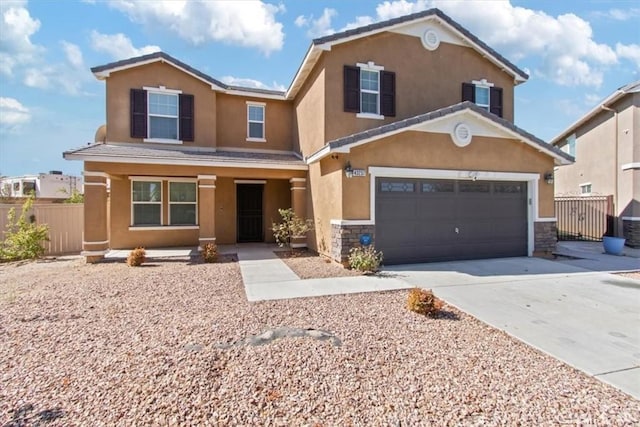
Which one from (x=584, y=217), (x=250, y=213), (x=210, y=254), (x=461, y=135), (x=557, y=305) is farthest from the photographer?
(x=584, y=217)

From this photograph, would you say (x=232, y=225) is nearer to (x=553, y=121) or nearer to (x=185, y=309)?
(x=185, y=309)

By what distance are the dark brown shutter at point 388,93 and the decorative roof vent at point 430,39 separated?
6.12 feet

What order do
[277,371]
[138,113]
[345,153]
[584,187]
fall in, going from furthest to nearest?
[584,187] < [138,113] < [345,153] < [277,371]

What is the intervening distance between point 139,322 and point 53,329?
1195mm

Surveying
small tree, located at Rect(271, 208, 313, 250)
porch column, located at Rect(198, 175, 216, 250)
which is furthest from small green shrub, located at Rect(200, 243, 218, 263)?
small tree, located at Rect(271, 208, 313, 250)

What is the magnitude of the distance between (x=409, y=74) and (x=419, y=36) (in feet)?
4.89

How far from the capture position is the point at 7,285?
311 inches

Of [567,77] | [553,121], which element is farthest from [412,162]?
[553,121]

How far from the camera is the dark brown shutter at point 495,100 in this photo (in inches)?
523

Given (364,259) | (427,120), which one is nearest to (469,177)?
(427,120)

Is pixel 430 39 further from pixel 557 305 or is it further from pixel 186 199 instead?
pixel 186 199

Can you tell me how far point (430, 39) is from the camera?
40.2 ft

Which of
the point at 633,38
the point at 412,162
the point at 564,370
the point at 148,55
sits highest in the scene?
the point at 148,55

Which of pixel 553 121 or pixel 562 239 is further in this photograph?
pixel 553 121
